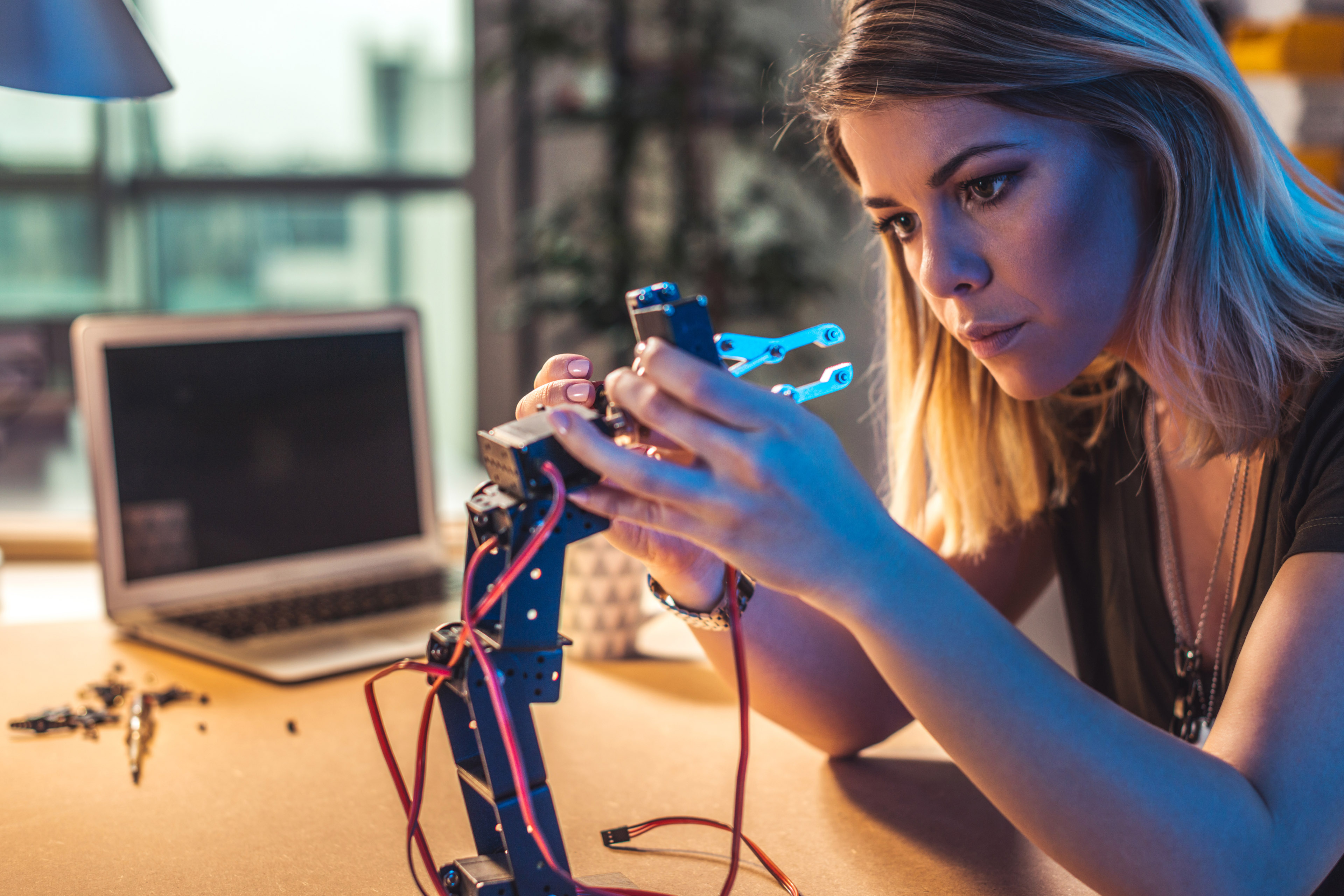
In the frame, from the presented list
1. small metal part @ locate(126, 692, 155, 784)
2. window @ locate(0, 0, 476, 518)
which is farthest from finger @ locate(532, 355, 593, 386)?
window @ locate(0, 0, 476, 518)

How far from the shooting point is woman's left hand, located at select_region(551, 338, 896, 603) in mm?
511

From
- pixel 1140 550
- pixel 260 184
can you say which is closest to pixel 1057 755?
pixel 1140 550

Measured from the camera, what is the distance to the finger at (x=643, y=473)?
51 centimetres

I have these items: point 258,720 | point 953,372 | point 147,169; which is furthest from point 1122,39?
point 147,169

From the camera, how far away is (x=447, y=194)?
12.7 ft

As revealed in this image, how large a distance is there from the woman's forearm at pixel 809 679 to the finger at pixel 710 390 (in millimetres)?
380

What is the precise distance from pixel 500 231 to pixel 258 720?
2.86 meters

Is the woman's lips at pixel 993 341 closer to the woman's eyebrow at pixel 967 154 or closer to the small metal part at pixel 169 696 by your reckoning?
the woman's eyebrow at pixel 967 154

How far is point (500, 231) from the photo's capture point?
12.0ft

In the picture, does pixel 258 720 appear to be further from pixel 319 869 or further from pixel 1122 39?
pixel 1122 39

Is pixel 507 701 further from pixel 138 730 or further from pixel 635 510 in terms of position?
pixel 138 730

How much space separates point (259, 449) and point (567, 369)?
2.40ft

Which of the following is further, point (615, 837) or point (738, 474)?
point (615, 837)

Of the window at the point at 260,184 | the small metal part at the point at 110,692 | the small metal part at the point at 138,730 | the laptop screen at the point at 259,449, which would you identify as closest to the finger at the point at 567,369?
the small metal part at the point at 138,730
